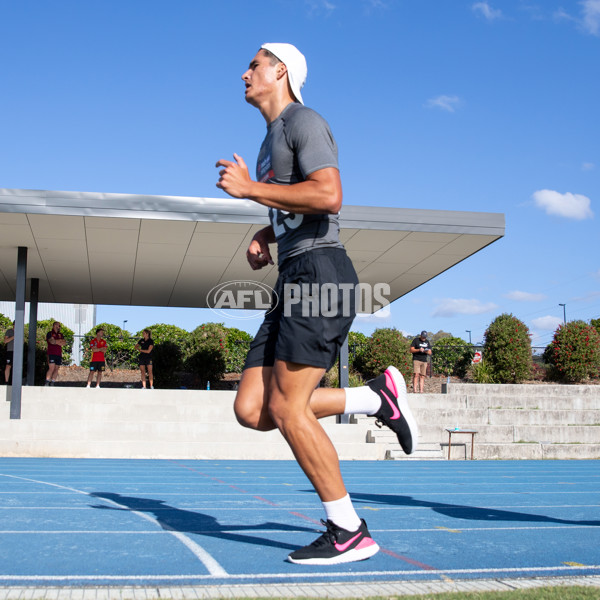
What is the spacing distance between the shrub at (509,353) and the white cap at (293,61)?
1819 centimetres

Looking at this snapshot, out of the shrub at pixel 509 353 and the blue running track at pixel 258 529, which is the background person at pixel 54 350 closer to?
the blue running track at pixel 258 529

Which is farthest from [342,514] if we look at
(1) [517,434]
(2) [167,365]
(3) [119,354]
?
(3) [119,354]

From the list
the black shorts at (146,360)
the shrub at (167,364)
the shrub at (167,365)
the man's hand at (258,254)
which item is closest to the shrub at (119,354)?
the shrub at (167,364)

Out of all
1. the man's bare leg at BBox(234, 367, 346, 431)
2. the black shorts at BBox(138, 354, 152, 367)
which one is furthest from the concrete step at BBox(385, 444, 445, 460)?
the man's bare leg at BBox(234, 367, 346, 431)

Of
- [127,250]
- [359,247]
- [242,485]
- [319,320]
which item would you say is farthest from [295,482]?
[127,250]

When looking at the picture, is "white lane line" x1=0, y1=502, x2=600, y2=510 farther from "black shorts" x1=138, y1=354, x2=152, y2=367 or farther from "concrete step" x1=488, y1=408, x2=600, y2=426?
"black shorts" x1=138, y1=354, x2=152, y2=367

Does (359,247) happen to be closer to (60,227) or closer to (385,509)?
(60,227)

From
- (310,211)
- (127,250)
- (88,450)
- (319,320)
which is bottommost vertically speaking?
(88,450)

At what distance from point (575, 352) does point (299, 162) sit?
19.6 metres

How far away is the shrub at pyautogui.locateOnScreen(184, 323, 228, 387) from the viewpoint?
2114cm

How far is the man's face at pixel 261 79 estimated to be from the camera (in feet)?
10.3

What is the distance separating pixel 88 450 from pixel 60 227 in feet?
13.0

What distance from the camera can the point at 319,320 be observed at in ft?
9.14

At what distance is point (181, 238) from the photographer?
12922mm
